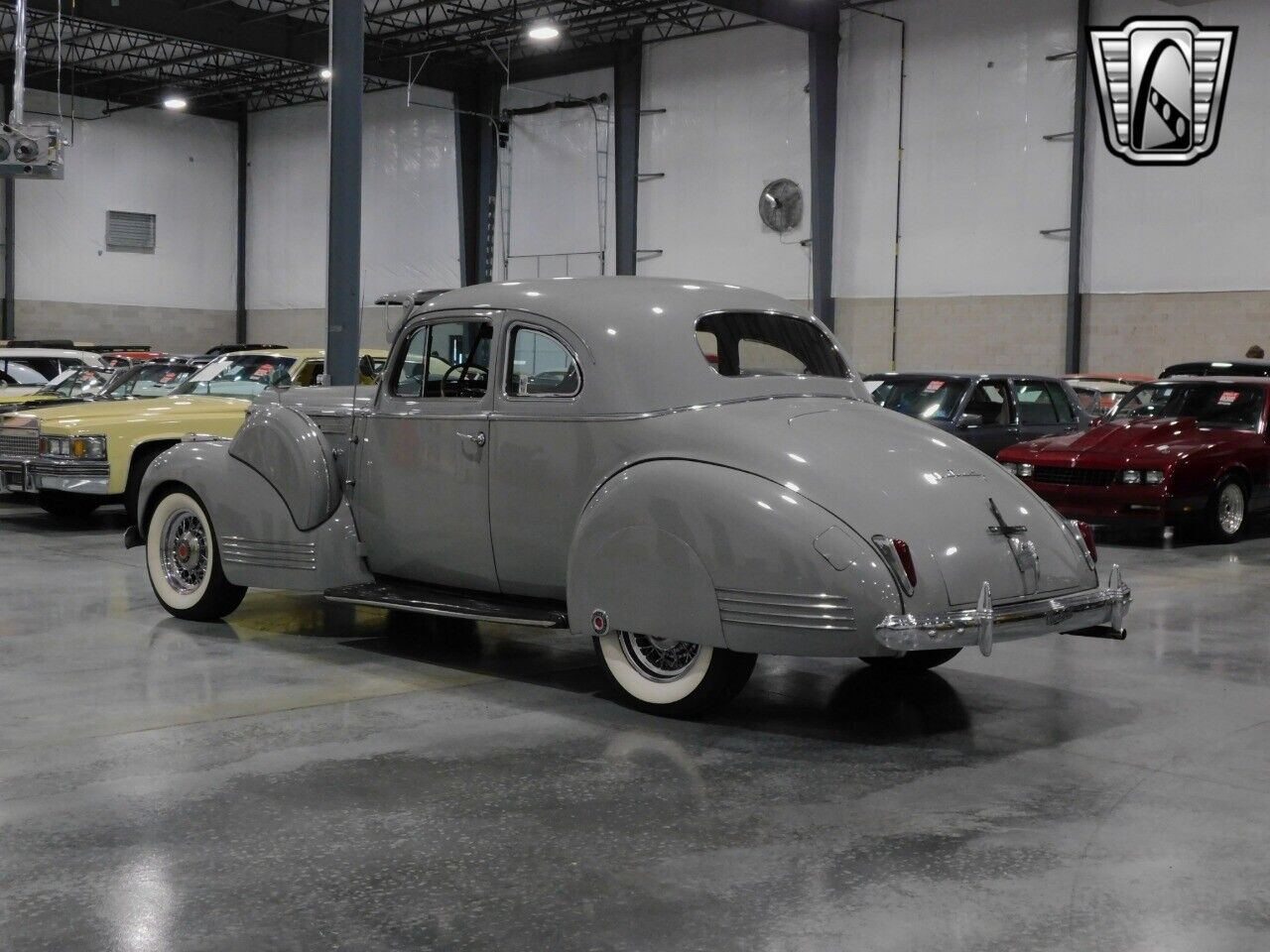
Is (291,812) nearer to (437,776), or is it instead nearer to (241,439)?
(437,776)

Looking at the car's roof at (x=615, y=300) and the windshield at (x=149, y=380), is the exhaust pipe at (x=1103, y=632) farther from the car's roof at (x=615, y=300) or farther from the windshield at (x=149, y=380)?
the windshield at (x=149, y=380)

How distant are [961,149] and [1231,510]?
13.0 m

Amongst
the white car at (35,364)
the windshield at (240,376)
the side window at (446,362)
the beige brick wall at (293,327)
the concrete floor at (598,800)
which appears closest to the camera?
the concrete floor at (598,800)

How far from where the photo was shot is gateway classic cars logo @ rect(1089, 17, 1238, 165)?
2145 centimetres

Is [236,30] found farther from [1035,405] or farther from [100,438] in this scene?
[1035,405]

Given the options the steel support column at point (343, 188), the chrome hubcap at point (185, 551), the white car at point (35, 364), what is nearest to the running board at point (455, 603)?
the chrome hubcap at point (185, 551)

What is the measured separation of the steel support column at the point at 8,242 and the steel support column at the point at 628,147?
565 inches

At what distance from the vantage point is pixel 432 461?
22.5ft

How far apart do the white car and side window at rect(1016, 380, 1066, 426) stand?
11384mm

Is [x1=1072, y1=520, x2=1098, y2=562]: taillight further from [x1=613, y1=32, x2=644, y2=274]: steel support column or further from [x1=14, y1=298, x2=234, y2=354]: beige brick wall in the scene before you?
[x1=14, y1=298, x2=234, y2=354]: beige brick wall

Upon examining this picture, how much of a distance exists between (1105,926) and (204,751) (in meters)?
3.23

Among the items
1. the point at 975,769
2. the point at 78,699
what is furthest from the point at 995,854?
the point at 78,699

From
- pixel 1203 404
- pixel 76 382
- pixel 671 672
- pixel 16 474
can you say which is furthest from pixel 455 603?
pixel 76 382

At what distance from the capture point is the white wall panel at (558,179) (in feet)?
95.6
